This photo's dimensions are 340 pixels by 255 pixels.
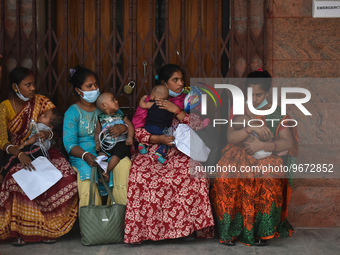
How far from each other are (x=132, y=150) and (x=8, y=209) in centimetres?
123

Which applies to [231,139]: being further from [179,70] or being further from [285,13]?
[285,13]

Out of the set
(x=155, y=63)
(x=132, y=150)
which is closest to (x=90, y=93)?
(x=132, y=150)

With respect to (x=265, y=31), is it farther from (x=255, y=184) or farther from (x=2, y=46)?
(x=2, y=46)

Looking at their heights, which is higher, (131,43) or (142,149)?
(131,43)

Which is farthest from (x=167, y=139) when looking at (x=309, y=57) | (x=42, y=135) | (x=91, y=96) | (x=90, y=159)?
(x=309, y=57)

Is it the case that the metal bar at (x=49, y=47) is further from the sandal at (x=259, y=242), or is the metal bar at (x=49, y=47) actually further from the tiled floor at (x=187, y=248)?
the sandal at (x=259, y=242)

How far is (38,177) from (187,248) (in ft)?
4.65

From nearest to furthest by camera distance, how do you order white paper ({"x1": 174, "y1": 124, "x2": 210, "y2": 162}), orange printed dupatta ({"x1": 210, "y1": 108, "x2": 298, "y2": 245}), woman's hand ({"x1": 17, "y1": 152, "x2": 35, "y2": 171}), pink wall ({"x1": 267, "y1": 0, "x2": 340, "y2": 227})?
orange printed dupatta ({"x1": 210, "y1": 108, "x2": 298, "y2": 245})
woman's hand ({"x1": 17, "y1": 152, "x2": 35, "y2": 171})
white paper ({"x1": 174, "y1": 124, "x2": 210, "y2": 162})
pink wall ({"x1": 267, "y1": 0, "x2": 340, "y2": 227})

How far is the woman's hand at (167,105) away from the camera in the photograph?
435 centimetres

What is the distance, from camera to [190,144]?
4.26 meters

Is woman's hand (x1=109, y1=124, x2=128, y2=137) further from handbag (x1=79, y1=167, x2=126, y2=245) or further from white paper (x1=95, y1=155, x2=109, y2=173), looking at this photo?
handbag (x1=79, y1=167, x2=126, y2=245)

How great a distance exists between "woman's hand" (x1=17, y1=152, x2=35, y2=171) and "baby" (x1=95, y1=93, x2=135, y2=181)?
61cm

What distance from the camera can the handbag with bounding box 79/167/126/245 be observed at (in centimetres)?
394

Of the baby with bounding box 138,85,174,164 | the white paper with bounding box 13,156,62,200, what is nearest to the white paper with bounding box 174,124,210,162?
the baby with bounding box 138,85,174,164
